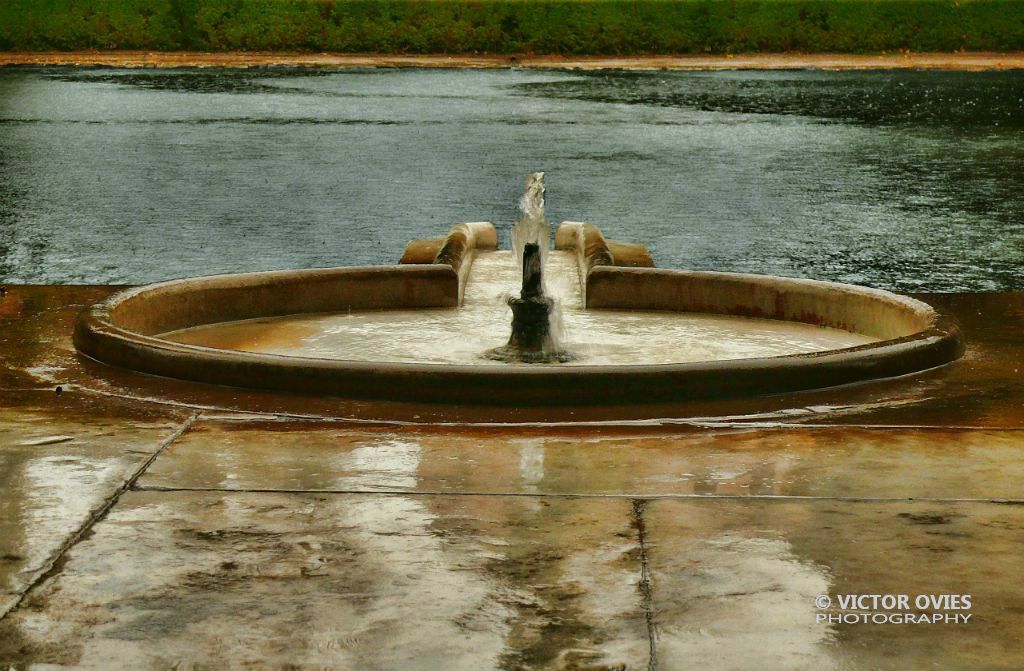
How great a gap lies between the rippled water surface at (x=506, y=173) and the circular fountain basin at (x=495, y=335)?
3808 millimetres

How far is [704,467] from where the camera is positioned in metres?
5.56

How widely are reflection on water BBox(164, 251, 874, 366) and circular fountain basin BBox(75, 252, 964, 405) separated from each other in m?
→ 0.02

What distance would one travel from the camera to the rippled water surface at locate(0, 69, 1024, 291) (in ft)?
47.3

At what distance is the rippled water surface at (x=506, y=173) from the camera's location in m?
14.4

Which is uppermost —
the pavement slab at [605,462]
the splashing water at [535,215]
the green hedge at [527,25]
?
the green hedge at [527,25]

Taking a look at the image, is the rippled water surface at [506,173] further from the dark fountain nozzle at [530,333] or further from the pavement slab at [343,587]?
the pavement slab at [343,587]

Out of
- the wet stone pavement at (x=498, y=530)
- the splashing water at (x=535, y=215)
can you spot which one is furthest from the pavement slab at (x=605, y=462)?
the splashing water at (x=535, y=215)

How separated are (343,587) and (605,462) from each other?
156 cm

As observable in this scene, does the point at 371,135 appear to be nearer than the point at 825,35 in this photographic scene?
Yes

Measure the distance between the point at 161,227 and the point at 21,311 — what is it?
23.0 ft

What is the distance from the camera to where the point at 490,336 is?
9.09 metres

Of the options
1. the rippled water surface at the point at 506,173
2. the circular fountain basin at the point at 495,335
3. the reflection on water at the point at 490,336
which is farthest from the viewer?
the rippled water surface at the point at 506,173

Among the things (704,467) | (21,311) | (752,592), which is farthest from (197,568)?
(21,311)

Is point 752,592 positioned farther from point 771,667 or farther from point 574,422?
point 574,422
